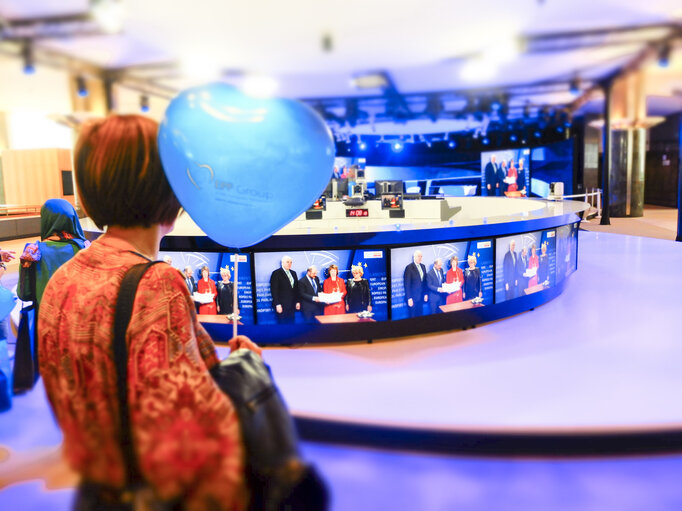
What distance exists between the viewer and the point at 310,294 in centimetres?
323

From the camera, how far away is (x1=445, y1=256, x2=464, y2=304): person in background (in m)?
3.45

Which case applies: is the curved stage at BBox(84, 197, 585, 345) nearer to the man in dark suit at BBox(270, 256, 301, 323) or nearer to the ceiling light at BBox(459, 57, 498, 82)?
the man in dark suit at BBox(270, 256, 301, 323)

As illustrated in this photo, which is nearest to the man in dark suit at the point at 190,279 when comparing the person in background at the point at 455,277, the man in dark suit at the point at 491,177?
the person in background at the point at 455,277

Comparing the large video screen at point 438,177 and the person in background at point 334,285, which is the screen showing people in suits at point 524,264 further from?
the large video screen at point 438,177

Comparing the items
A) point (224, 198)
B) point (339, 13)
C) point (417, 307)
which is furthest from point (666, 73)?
point (224, 198)

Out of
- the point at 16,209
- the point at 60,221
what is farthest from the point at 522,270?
the point at 16,209

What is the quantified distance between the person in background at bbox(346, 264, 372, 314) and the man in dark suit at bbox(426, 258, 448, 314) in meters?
0.45

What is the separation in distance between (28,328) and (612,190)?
45.8 feet

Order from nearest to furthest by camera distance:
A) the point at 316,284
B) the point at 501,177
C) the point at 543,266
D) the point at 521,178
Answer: the point at 316,284
the point at 543,266
the point at 521,178
the point at 501,177

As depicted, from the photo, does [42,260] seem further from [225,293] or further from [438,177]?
[438,177]

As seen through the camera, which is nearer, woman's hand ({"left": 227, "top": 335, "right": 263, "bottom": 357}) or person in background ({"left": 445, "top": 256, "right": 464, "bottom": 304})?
woman's hand ({"left": 227, "top": 335, "right": 263, "bottom": 357})

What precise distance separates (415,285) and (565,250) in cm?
208

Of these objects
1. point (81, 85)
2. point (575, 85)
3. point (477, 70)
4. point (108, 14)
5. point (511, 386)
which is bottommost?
point (511, 386)

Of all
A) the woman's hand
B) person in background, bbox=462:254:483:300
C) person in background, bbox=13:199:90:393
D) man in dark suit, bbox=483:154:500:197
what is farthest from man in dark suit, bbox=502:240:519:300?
man in dark suit, bbox=483:154:500:197
